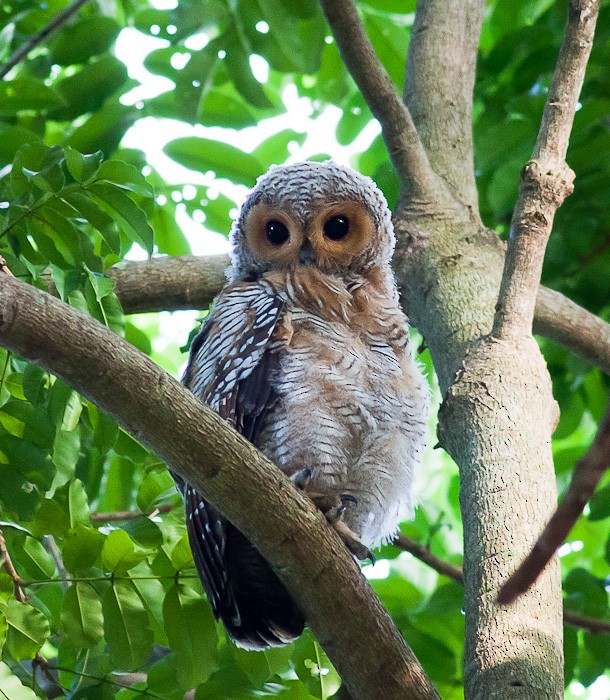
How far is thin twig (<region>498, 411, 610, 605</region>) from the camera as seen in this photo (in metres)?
0.85

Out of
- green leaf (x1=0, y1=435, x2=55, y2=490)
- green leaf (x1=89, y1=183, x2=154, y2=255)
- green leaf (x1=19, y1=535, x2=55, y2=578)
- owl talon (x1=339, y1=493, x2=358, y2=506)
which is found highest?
green leaf (x1=89, y1=183, x2=154, y2=255)

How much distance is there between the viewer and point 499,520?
153 centimetres

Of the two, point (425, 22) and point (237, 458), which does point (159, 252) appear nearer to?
point (425, 22)

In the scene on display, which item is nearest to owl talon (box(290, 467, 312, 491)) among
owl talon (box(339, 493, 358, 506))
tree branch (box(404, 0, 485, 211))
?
owl talon (box(339, 493, 358, 506))

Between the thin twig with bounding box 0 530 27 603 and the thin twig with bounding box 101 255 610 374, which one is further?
the thin twig with bounding box 101 255 610 374

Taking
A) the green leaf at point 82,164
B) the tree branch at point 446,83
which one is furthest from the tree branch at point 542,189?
the green leaf at point 82,164

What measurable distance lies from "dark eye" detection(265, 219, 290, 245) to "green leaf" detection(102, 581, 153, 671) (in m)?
1.02

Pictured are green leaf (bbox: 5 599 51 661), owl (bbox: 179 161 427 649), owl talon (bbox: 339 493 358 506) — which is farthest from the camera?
owl talon (bbox: 339 493 358 506)

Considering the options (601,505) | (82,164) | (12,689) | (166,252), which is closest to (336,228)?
(166,252)

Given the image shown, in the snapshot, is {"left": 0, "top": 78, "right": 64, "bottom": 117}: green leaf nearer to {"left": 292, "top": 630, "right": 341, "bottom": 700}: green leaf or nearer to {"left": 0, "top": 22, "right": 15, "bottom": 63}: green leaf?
{"left": 0, "top": 22, "right": 15, "bottom": 63}: green leaf

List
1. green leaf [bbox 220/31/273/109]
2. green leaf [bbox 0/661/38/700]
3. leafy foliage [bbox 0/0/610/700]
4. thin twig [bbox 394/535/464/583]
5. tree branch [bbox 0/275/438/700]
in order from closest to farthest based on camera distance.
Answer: tree branch [bbox 0/275/438/700], green leaf [bbox 0/661/38/700], leafy foliage [bbox 0/0/610/700], thin twig [bbox 394/535/464/583], green leaf [bbox 220/31/273/109]

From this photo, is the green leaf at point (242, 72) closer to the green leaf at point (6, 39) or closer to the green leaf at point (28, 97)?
the green leaf at point (28, 97)

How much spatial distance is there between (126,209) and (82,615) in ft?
2.54

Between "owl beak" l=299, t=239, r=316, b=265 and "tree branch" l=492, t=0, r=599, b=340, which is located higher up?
"tree branch" l=492, t=0, r=599, b=340
